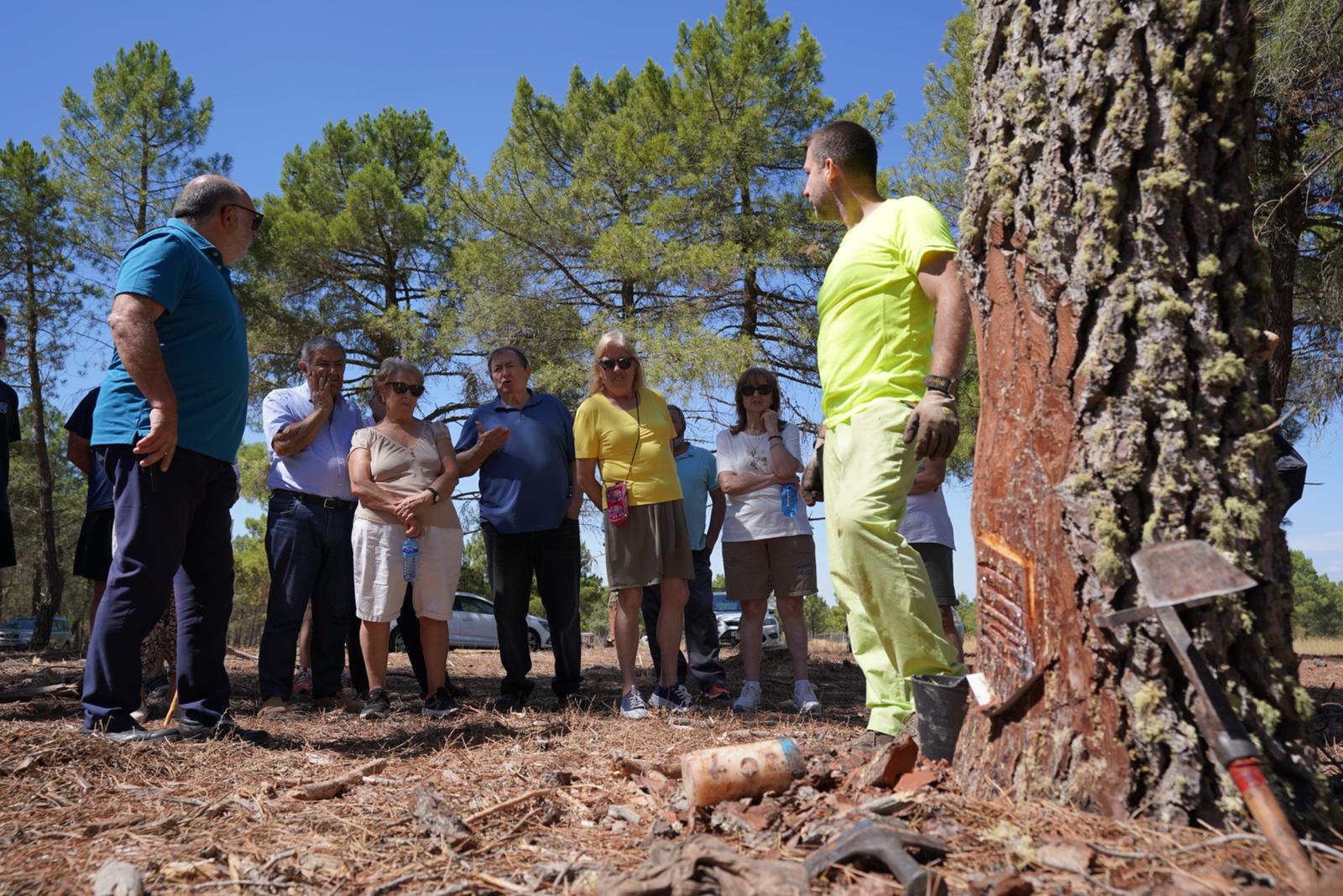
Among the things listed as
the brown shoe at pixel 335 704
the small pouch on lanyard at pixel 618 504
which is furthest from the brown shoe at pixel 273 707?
the small pouch on lanyard at pixel 618 504

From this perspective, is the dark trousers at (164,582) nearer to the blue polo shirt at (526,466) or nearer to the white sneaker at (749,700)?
the blue polo shirt at (526,466)

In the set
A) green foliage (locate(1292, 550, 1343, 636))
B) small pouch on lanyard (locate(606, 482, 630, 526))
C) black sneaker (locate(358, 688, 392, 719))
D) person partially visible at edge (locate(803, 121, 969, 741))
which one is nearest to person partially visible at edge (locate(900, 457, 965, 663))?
small pouch on lanyard (locate(606, 482, 630, 526))

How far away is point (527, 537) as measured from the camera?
502cm

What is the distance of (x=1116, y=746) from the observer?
1.75 metres

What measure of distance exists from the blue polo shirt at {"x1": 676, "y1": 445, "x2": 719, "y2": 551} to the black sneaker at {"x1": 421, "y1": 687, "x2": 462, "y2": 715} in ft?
7.16

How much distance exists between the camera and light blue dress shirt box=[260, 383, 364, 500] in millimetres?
4812

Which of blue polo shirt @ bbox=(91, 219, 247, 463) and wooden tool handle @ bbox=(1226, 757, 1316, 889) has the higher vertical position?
blue polo shirt @ bbox=(91, 219, 247, 463)

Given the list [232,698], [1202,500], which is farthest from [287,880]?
[232,698]

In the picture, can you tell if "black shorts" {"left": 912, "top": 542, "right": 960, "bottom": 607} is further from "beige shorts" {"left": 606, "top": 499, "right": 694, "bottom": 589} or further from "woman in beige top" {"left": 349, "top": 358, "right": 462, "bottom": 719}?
"woman in beige top" {"left": 349, "top": 358, "right": 462, "bottom": 719}

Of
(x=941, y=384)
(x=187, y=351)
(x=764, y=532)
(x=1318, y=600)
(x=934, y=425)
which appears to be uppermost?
(x=187, y=351)

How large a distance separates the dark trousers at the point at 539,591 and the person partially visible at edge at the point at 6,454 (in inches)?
91.0

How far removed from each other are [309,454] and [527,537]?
1.25 m

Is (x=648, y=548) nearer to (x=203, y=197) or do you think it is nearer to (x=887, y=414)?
(x=887, y=414)

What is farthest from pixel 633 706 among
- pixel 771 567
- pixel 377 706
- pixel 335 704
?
pixel 335 704
